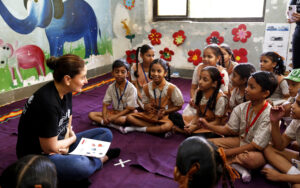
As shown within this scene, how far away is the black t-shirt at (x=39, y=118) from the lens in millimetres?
1663

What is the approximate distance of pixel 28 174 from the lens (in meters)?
1.02

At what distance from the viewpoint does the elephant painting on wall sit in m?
3.87

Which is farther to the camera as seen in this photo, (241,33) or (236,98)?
(241,33)

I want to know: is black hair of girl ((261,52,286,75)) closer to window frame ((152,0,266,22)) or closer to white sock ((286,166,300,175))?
white sock ((286,166,300,175))

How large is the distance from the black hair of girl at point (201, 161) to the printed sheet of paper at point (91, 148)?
101 centimetres

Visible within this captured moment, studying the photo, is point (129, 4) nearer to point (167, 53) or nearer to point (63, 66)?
point (167, 53)

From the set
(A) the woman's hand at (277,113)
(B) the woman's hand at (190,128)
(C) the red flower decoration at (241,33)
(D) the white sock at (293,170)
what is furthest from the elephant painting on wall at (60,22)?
(D) the white sock at (293,170)

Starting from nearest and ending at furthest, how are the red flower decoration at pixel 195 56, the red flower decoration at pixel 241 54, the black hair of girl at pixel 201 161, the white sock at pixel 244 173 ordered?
the black hair of girl at pixel 201 161 → the white sock at pixel 244 173 → the red flower decoration at pixel 241 54 → the red flower decoration at pixel 195 56

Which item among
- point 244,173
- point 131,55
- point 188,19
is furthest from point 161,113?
point 131,55

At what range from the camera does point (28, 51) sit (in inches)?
156

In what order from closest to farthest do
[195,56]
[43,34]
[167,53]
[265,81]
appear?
[265,81] < [43,34] < [195,56] < [167,53]

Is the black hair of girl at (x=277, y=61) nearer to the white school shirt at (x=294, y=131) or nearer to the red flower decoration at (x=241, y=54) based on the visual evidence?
the white school shirt at (x=294, y=131)

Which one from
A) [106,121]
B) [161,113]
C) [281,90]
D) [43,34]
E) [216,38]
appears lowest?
[106,121]

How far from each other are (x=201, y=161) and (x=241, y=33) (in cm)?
393
